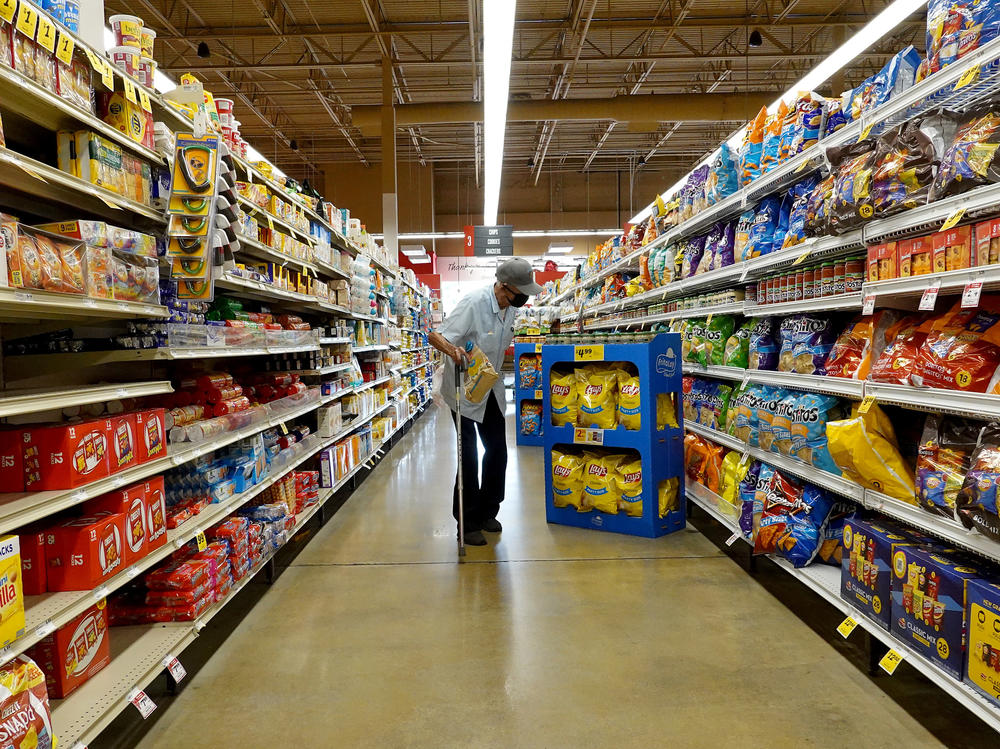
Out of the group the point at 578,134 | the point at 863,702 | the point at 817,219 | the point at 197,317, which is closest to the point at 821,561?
the point at 863,702

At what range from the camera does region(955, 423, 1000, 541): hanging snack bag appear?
1.70 meters

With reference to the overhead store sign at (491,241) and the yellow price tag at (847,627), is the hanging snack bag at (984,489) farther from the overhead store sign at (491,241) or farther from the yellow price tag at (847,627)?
the overhead store sign at (491,241)

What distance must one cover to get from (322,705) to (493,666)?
0.67m

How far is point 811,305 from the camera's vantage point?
2.87m

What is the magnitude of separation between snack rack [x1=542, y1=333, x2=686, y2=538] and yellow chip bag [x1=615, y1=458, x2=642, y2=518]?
0.13 feet

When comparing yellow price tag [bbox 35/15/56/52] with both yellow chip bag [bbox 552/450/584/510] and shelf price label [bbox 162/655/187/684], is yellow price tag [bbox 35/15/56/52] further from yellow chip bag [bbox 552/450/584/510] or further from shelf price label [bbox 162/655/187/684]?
yellow chip bag [bbox 552/450/584/510]

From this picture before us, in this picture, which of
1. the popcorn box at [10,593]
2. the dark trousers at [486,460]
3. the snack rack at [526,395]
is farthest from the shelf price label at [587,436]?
the snack rack at [526,395]

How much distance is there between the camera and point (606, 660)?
2582 mm

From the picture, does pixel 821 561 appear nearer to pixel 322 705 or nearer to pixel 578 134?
pixel 322 705

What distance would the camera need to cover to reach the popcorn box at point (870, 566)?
7.43 feet

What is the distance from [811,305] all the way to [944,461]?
0.99 metres

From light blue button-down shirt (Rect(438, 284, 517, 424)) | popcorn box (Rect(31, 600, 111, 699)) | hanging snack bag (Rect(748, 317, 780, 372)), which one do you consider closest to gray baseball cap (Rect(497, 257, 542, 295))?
light blue button-down shirt (Rect(438, 284, 517, 424))

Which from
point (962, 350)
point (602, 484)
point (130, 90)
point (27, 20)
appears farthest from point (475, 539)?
point (27, 20)

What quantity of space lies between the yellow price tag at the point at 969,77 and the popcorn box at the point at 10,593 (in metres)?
2.94
